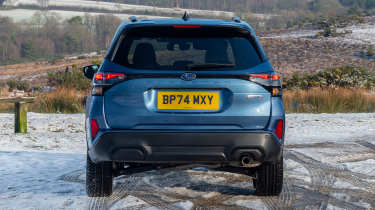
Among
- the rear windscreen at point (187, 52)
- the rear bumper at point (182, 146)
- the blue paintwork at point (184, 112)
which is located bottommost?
the rear bumper at point (182, 146)

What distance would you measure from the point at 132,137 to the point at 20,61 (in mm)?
119331

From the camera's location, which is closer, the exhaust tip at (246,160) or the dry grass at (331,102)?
the exhaust tip at (246,160)

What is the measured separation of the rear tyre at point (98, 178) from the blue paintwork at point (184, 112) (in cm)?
64

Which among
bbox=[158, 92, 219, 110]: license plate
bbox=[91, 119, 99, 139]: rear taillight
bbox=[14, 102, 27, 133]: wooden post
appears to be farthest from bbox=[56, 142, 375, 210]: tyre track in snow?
bbox=[14, 102, 27, 133]: wooden post

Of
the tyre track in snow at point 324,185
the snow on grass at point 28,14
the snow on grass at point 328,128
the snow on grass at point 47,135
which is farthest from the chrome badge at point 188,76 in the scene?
the snow on grass at point 28,14

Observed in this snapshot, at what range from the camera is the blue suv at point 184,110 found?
12.3 ft

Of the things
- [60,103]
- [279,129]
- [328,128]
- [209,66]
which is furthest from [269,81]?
[60,103]

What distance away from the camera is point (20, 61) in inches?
4547

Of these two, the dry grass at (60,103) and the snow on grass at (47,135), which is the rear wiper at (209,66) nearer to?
the snow on grass at (47,135)

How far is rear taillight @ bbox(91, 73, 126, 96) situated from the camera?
151 inches

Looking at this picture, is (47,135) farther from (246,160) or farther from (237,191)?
(246,160)

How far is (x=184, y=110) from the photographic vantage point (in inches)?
148

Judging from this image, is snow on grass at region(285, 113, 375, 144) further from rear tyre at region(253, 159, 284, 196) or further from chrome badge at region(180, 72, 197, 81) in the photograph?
chrome badge at region(180, 72, 197, 81)

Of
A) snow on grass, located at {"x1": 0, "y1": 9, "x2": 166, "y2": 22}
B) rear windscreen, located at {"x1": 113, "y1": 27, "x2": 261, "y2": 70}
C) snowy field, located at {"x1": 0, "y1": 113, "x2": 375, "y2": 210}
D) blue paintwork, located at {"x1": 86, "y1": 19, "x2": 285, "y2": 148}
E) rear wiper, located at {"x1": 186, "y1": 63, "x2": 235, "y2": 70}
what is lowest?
snow on grass, located at {"x1": 0, "y1": 9, "x2": 166, "y2": 22}
